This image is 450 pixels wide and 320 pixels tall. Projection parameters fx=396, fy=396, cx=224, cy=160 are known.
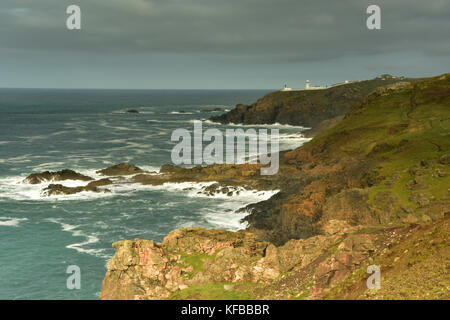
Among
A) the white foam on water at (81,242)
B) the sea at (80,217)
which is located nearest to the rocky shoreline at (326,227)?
the sea at (80,217)

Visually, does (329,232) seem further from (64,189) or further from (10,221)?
(64,189)

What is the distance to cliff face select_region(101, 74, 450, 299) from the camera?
19656mm

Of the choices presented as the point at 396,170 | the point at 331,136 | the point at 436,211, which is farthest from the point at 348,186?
the point at 331,136

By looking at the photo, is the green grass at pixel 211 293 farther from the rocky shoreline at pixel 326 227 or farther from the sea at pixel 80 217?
the sea at pixel 80 217

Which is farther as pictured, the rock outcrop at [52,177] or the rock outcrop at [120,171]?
the rock outcrop at [120,171]

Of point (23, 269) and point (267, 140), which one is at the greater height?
point (267, 140)

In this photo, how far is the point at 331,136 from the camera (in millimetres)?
73688

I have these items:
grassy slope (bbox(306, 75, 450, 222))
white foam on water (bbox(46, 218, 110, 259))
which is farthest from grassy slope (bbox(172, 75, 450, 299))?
white foam on water (bbox(46, 218, 110, 259))

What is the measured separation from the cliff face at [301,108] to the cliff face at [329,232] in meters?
81.0

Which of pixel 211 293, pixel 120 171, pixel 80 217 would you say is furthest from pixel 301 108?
pixel 211 293

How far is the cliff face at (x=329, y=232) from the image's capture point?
774 inches

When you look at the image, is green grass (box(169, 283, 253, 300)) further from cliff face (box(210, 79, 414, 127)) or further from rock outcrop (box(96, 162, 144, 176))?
cliff face (box(210, 79, 414, 127))

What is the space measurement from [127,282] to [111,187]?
1553 inches
